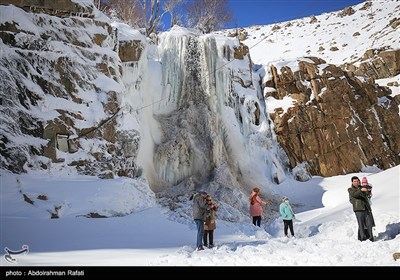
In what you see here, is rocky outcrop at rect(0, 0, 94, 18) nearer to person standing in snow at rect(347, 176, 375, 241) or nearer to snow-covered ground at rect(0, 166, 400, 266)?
snow-covered ground at rect(0, 166, 400, 266)

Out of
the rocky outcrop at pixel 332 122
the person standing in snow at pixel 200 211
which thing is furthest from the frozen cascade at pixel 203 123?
the person standing in snow at pixel 200 211

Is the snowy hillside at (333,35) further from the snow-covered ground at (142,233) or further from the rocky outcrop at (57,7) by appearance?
the snow-covered ground at (142,233)

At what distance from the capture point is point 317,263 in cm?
495

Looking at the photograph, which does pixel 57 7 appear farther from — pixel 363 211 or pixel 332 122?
pixel 332 122

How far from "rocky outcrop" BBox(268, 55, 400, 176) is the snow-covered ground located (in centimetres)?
711

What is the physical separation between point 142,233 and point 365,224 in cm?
464

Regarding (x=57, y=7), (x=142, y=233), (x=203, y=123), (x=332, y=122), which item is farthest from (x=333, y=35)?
(x=142, y=233)

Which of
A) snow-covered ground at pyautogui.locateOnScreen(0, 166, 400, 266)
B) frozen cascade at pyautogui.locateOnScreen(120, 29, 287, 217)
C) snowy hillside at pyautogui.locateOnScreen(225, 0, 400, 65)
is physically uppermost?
snowy hillside at pyautogui.locateOnScreen(225, 0, 400, 65)

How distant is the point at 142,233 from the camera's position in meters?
7.94

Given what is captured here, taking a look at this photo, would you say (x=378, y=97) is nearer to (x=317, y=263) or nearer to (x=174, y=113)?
(x=174, y=113)

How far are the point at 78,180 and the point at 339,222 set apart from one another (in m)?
6.98

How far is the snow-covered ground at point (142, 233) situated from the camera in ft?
17.5

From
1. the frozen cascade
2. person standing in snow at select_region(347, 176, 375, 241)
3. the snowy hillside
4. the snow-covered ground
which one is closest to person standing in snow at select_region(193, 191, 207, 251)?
the snow-covered ground

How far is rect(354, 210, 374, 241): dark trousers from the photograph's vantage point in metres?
6.65
